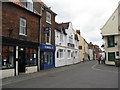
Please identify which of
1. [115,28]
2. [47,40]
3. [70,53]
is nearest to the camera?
[47,40]

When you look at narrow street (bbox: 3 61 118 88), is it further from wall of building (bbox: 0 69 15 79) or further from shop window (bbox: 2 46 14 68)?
shop window (bbox: 2 46 14 68)

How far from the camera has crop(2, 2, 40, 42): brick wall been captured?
13.2 meters

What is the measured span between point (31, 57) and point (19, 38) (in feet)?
10.3

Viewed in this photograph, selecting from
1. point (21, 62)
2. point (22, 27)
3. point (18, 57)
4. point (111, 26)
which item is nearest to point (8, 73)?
point (18, 57)

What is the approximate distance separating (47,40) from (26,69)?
274 inches

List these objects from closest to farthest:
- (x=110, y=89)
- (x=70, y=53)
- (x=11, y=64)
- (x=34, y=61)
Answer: (x=110, y=89) → (x=11, y=64) → (x=34, y=61) → (x=70, y=53)

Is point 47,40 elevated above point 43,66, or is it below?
above

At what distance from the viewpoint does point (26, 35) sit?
16.2m

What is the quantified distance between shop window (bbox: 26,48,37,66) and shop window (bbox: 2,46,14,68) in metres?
2.54

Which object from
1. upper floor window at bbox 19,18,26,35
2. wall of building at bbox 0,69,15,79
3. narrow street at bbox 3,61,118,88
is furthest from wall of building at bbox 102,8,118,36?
wall of building at bbox 0,69,15,79

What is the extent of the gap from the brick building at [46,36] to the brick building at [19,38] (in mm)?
1286

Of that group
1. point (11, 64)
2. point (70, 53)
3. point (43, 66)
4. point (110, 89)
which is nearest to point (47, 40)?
point (43, 66)

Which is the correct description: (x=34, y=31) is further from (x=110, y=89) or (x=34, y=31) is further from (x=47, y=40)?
(x=110, y=89)

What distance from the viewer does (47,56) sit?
21.7 meters
